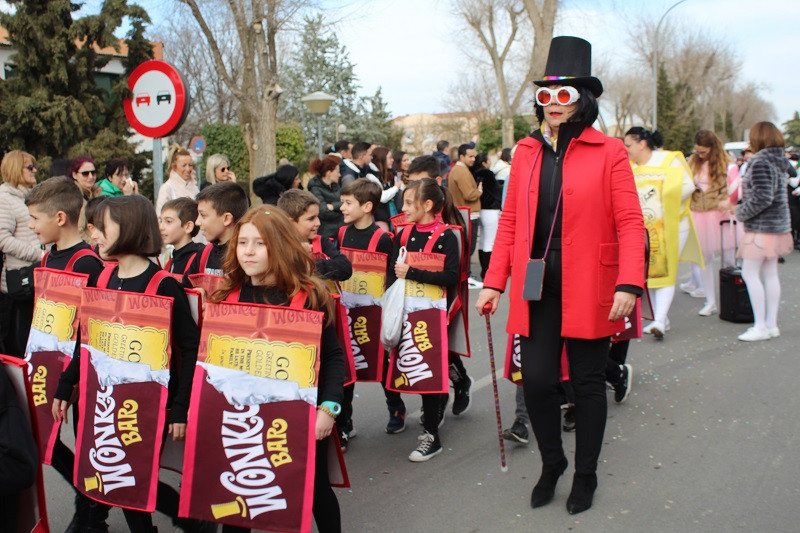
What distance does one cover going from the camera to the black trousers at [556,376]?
385cm

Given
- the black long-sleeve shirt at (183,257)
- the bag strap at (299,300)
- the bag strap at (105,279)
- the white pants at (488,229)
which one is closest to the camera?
the bag strap at (299,300)

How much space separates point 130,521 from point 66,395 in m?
0.59

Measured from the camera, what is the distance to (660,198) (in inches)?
291

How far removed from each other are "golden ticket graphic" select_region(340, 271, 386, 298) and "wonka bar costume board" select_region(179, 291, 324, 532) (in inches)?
80.3

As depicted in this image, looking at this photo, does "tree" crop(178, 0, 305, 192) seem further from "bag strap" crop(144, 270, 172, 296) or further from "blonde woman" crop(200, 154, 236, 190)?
"bag strap" crop(144, 270, 172, 296)

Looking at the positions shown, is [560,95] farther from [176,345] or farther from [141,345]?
[141,345]

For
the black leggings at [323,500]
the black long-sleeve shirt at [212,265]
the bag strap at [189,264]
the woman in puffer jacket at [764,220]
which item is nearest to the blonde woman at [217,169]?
the bag strap at [189,264]

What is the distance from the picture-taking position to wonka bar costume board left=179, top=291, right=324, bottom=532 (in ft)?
9.71

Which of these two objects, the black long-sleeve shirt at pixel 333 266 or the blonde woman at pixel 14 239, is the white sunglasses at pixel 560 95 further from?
the blonde woman at pixel 14 239

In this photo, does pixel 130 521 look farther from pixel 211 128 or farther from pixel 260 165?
pixel 211 128

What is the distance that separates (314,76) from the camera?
47656mm

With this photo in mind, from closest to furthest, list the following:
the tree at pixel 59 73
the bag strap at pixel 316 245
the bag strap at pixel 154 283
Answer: the bag strap at pixel 154 283
the bag strap at pixel 316 245
the tree at pixel 59 73

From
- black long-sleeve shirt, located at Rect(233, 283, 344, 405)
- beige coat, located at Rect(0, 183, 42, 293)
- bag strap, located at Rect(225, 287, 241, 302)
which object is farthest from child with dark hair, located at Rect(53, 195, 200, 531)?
beige coat, located at Rect(0, 183, 42, 293)

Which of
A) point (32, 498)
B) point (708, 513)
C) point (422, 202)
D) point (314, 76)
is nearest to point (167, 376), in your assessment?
point (32, 498)
